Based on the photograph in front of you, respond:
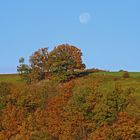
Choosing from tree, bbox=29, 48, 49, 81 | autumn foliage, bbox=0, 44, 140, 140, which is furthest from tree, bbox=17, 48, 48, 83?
autumn foliage, bbox=0, 44, 140, 140

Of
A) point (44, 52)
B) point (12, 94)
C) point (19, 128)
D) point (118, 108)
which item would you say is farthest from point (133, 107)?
point (44, 52)

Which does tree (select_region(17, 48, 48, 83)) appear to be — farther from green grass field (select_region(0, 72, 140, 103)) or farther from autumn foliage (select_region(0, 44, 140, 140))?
autumn foliage (select_region(0, 44, 140, 140))

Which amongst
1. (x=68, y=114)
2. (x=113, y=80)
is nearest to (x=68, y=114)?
(x=68, y=114)

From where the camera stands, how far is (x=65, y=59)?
178125mm

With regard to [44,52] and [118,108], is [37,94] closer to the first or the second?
[118,108]

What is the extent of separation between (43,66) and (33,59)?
580 cm

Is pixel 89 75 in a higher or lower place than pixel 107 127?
higher

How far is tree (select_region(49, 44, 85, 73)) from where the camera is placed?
6949 inches

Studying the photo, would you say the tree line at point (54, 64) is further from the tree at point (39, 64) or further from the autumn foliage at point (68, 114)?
the autumn foliage at point (68, 114)

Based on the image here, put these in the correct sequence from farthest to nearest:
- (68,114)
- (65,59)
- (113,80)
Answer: (65,59) < (113,80) < (68,114)

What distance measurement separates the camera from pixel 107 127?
111 m

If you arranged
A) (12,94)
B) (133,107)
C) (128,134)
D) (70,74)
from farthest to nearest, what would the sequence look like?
1. (70,74)
2. (12,94)
3. (133,107)
4. (128,134)

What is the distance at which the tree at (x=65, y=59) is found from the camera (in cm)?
17650

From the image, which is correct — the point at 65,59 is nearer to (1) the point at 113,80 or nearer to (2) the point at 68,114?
(1) the point at 113,80
